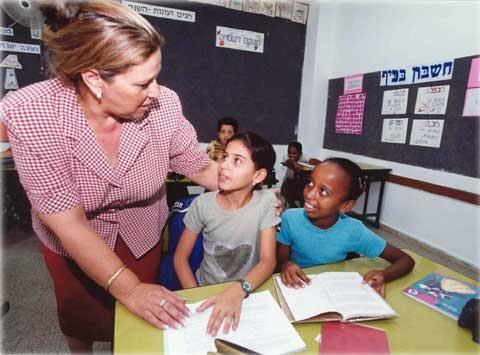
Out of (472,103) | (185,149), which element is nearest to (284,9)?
(472,103)

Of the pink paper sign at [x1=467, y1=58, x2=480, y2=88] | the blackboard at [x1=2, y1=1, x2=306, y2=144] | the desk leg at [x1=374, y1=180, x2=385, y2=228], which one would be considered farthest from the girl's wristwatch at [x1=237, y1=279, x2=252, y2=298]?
the blackboard at [x1=2, y1=1, x2=306, y2=144]

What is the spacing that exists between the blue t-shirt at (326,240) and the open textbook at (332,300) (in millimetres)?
204

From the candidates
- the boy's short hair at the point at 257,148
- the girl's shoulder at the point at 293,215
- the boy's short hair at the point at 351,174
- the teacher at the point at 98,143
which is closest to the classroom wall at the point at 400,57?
the boy's short hair at the point at 351,174

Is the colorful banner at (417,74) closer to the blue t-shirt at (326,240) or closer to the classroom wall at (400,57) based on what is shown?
the classroom wall at (400,57)

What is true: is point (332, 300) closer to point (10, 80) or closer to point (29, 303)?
point (29, 303)

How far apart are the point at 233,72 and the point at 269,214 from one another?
3295 mm

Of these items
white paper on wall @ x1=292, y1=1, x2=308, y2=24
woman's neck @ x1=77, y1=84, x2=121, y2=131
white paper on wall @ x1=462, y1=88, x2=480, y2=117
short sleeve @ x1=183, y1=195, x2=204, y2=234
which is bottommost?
short sleeve @ x1=183, y1=195, x2=204, y2=234

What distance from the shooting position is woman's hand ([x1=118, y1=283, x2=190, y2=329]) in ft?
2.31

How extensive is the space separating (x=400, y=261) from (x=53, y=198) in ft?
3.49

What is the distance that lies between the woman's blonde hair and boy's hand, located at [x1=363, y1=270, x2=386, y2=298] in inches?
35.0

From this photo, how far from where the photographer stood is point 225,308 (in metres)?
0.74

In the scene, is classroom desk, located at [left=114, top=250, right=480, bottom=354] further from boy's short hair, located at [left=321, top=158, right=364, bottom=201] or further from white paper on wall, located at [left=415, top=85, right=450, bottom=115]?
white paper on wall, located at [left=415, top=85, right=450, bottom=115]

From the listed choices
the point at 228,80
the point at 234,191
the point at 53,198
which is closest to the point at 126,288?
the point at 53,198

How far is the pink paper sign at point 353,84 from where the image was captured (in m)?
3.76
